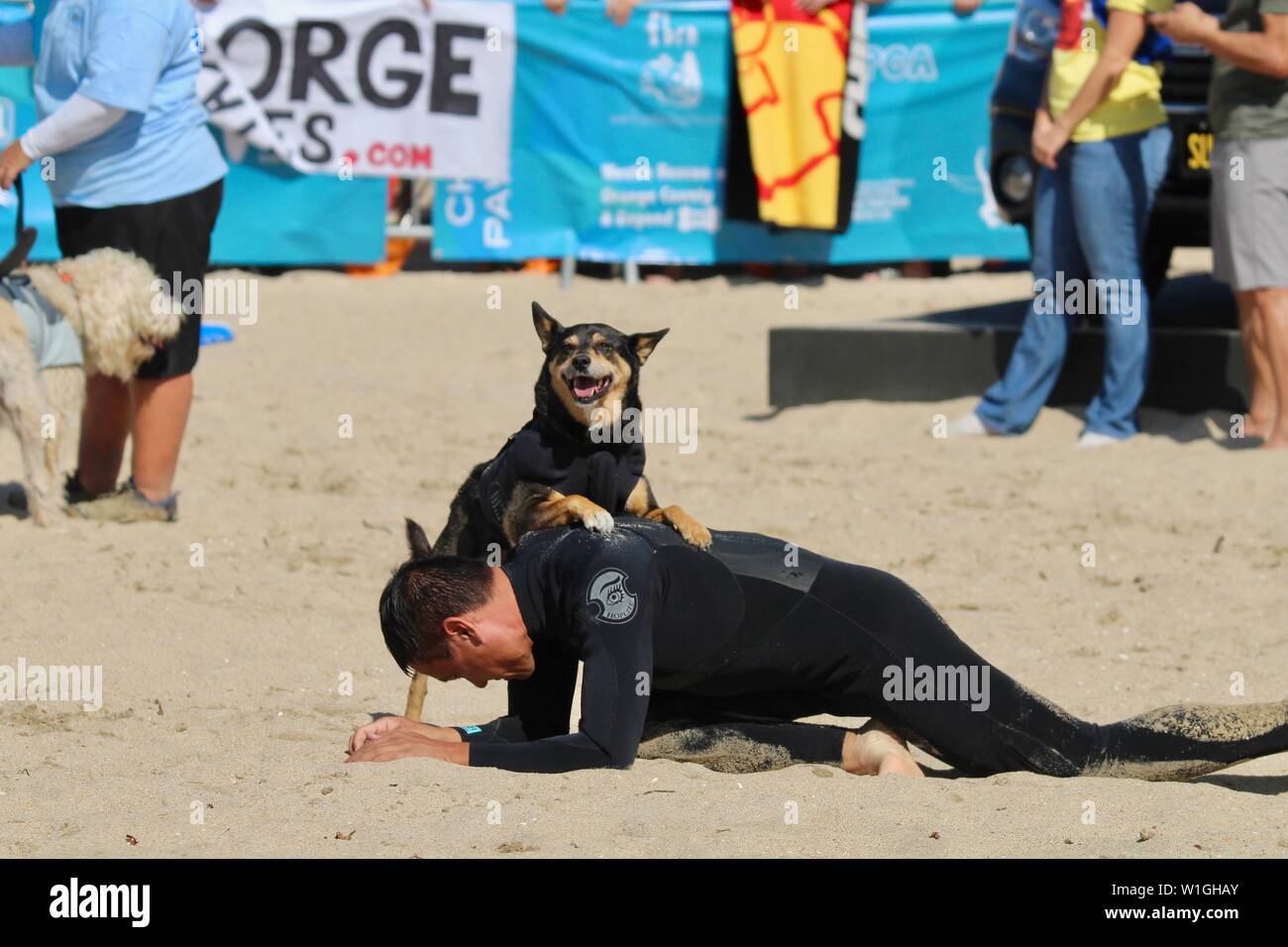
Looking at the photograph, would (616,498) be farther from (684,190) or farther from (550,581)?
(684,190)

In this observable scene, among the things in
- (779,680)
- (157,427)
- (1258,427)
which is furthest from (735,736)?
(1258,427)

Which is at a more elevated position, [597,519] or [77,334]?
[77,334]

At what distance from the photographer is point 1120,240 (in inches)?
323

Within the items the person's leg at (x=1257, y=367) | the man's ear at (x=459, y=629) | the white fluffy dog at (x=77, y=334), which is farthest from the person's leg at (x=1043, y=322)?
the man's ear at (x=459, y=629)

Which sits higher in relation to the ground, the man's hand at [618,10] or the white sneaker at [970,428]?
the man's hand at [618,10]

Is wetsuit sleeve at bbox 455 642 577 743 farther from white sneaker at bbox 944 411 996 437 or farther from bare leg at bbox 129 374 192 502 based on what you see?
white sneaker at bbox 944 411 996 437

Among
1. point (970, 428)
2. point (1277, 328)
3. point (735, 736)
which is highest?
point (1277, 328)

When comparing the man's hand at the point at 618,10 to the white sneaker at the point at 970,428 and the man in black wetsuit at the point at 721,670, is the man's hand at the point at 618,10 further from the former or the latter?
the man in black wetsuit at the point at 721,670

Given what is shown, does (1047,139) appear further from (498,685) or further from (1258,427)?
(498,685)

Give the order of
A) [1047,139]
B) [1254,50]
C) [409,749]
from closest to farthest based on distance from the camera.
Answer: [409,749]
[1254,50]
[1047,139]

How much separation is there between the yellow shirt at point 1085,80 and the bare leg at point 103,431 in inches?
179

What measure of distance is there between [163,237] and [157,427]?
0.77 m

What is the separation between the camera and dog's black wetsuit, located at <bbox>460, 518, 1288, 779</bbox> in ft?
13.1

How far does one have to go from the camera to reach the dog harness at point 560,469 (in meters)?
4.85
